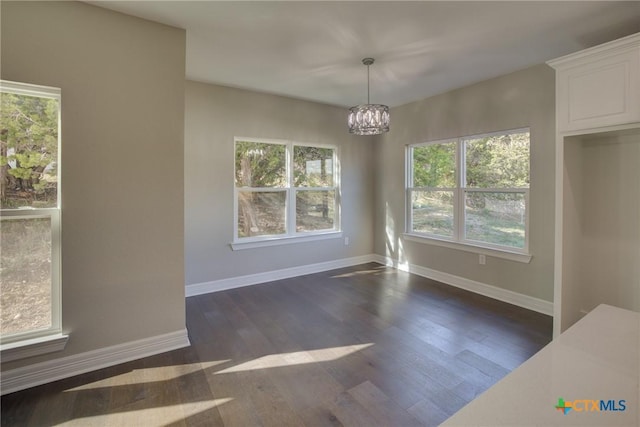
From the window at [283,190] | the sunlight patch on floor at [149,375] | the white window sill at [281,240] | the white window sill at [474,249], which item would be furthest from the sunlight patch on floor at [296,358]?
the white window sill at [474,249]

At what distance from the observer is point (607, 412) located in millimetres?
679

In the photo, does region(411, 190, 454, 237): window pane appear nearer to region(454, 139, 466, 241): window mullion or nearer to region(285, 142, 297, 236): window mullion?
region(454, 139, 466, 241): window mullion

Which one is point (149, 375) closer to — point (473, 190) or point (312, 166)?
point (312, 166)

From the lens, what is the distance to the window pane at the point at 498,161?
3397 millimetres

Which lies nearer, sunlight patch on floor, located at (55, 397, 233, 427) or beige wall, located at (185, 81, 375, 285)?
sunlight patch on floor, located at (55, 397, 233, 427)

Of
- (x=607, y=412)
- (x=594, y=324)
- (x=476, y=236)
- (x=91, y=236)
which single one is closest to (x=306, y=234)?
(x=476, y=236)

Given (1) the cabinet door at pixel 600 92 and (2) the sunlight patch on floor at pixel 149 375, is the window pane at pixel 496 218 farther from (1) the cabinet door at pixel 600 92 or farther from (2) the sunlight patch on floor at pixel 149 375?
(2) the sunlight patch on floor at pixel 149 375

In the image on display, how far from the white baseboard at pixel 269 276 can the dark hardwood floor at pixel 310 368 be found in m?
0.30

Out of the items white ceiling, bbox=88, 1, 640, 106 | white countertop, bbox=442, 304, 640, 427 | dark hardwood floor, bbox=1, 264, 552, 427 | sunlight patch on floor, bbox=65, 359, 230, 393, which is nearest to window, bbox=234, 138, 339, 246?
white ceiling, bbox=88, 1, 640, 106

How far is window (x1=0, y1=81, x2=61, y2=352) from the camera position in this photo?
6.60 ft

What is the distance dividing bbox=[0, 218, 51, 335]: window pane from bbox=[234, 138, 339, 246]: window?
2096 mm

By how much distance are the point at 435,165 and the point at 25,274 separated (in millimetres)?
4457

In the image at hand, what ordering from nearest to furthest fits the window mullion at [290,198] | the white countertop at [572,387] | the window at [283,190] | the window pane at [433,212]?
the white countertop at [572,387] < the window at [283,190] < the window pane at [433,212] < the window mullion at [290,198]

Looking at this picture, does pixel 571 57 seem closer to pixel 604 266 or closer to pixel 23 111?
pixel 604 266
